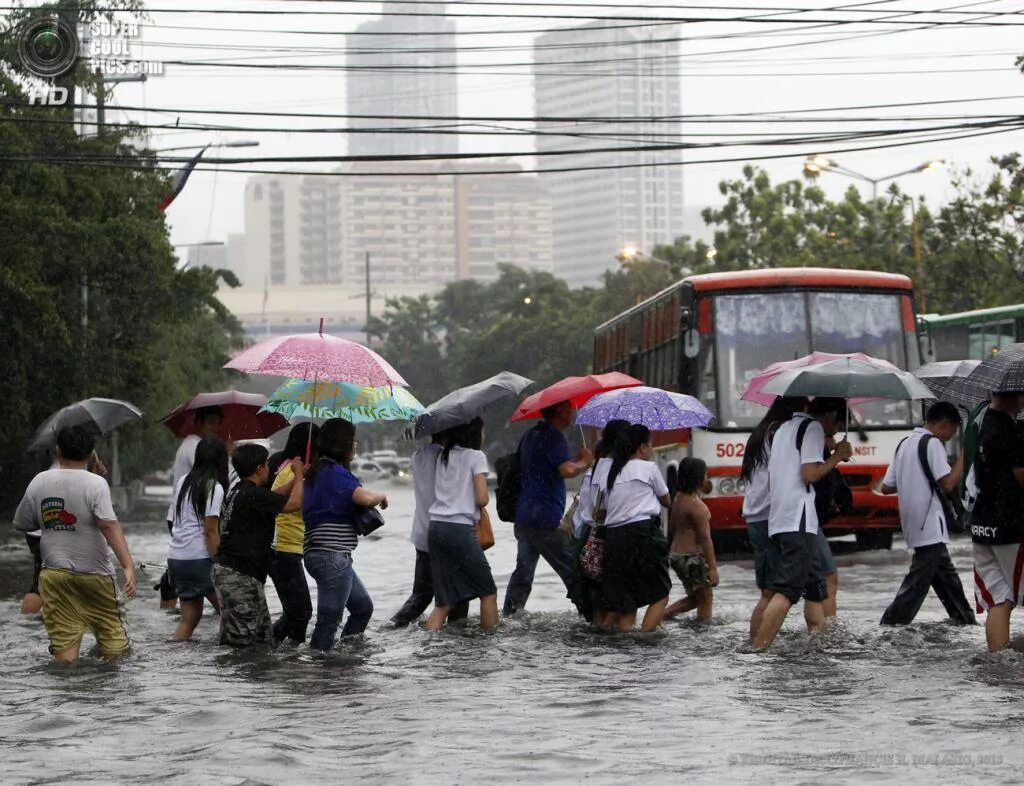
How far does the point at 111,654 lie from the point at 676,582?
29.5 feet

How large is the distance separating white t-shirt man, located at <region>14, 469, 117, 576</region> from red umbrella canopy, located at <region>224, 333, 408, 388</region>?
1.47m

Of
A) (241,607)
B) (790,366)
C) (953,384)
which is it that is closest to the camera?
(953,384)

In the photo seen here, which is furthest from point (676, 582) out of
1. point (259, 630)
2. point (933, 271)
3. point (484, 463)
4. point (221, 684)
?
point (933, 271)

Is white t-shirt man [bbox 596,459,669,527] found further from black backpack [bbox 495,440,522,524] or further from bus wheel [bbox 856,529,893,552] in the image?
bus wheel [bbox 856,529,893,552]

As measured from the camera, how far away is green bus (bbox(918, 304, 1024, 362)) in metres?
27.4

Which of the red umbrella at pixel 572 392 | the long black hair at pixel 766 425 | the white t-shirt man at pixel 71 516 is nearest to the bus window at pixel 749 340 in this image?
the red umbrella at pixel 572 392

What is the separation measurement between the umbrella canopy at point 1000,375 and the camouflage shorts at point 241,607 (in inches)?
177

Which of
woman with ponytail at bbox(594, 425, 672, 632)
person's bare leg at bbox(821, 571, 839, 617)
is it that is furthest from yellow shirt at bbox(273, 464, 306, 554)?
person's bare leg at bbox(821, 571, 839, 617)

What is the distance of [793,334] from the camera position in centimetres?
2075

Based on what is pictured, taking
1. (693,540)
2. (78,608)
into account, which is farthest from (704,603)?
(78,608)

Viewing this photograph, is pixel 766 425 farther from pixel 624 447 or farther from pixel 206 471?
pixel 206 471

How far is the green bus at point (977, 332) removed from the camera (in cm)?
2739

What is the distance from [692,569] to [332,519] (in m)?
3.24

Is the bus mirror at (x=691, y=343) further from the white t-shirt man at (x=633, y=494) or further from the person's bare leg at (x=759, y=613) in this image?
the person's bare leg at (x=759, y=613)
